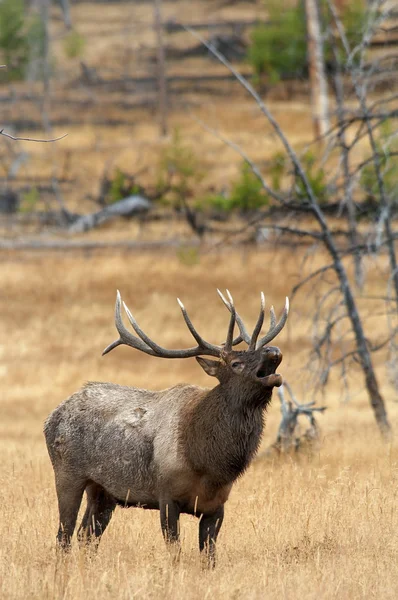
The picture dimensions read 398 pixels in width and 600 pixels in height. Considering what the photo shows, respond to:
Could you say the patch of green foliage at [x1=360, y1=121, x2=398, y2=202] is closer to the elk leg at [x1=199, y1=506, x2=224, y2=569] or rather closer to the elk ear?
the elk ear

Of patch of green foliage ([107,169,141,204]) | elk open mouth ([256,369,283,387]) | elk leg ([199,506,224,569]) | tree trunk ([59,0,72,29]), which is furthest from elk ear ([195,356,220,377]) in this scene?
tree trunk ([59,0,72,29])

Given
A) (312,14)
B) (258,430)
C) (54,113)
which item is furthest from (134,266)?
(54,113)

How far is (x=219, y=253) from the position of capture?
118 feet

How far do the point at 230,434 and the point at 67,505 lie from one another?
138 centimetres

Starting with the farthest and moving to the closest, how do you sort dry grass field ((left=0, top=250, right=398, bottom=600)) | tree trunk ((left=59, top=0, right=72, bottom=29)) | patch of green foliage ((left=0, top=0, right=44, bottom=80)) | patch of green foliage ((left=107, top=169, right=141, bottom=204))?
tree trunk ((left=59, top=0, right=72, bottom=29)) → patch of green foliage ((left=0, top=0, right=44, bottom=80)) → patch of green foliage ((left=107, top=169, right=141, bottom=204)) → dry grass field ((left=0, top=250, right=398, bottom=600))

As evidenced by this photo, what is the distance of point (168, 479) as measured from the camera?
22.4ft

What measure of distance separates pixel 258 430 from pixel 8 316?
23.2m

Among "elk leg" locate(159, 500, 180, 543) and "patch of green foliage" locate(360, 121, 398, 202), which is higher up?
"patch of green foliage" locate(360, 121, 398, 202)

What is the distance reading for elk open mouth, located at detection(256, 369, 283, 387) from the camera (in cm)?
Answer: 642

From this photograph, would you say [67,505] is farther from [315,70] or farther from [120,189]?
[120,189]

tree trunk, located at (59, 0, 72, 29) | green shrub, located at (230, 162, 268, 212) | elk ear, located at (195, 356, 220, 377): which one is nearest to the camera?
elk ear, located at (195, 356, 220, 377)

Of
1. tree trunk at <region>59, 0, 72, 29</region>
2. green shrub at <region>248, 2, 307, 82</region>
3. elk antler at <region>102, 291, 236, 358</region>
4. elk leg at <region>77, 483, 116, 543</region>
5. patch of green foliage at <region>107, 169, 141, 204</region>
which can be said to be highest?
tree trunk at <region>59, 0, 72, 29</region>

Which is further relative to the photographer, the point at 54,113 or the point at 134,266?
the point at 54,113

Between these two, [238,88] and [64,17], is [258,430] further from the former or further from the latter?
[64,17]
